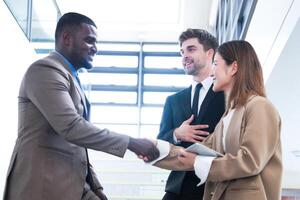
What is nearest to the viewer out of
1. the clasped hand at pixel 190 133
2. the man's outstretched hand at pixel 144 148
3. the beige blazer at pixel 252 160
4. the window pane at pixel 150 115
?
the beige blazer at pixel 252 160

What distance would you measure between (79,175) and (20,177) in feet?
0.82

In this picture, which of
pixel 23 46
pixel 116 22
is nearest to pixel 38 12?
pixel 23 46

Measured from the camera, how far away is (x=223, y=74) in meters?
2.23

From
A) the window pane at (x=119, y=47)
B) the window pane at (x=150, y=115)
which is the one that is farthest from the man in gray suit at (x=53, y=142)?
the window pane at (x=119, y=47)

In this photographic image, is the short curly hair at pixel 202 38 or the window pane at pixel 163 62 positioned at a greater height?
the short curly hair at pixel 202 38

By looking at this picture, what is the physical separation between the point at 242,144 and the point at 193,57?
1080mm

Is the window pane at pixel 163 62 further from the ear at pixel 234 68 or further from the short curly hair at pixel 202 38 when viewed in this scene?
the ear at pixel 234 68

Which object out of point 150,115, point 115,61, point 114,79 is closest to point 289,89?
point 150,115

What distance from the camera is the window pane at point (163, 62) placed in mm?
9688

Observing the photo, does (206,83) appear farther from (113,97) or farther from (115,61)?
(115,61)

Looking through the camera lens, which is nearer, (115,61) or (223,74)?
(223,74)

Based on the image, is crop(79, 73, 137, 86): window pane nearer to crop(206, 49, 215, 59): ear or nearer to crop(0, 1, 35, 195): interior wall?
crop(0, 1, 35, 195): interior wall

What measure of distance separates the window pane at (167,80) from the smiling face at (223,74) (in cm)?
725

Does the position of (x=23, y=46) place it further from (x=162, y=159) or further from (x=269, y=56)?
(x=162, y=159)
